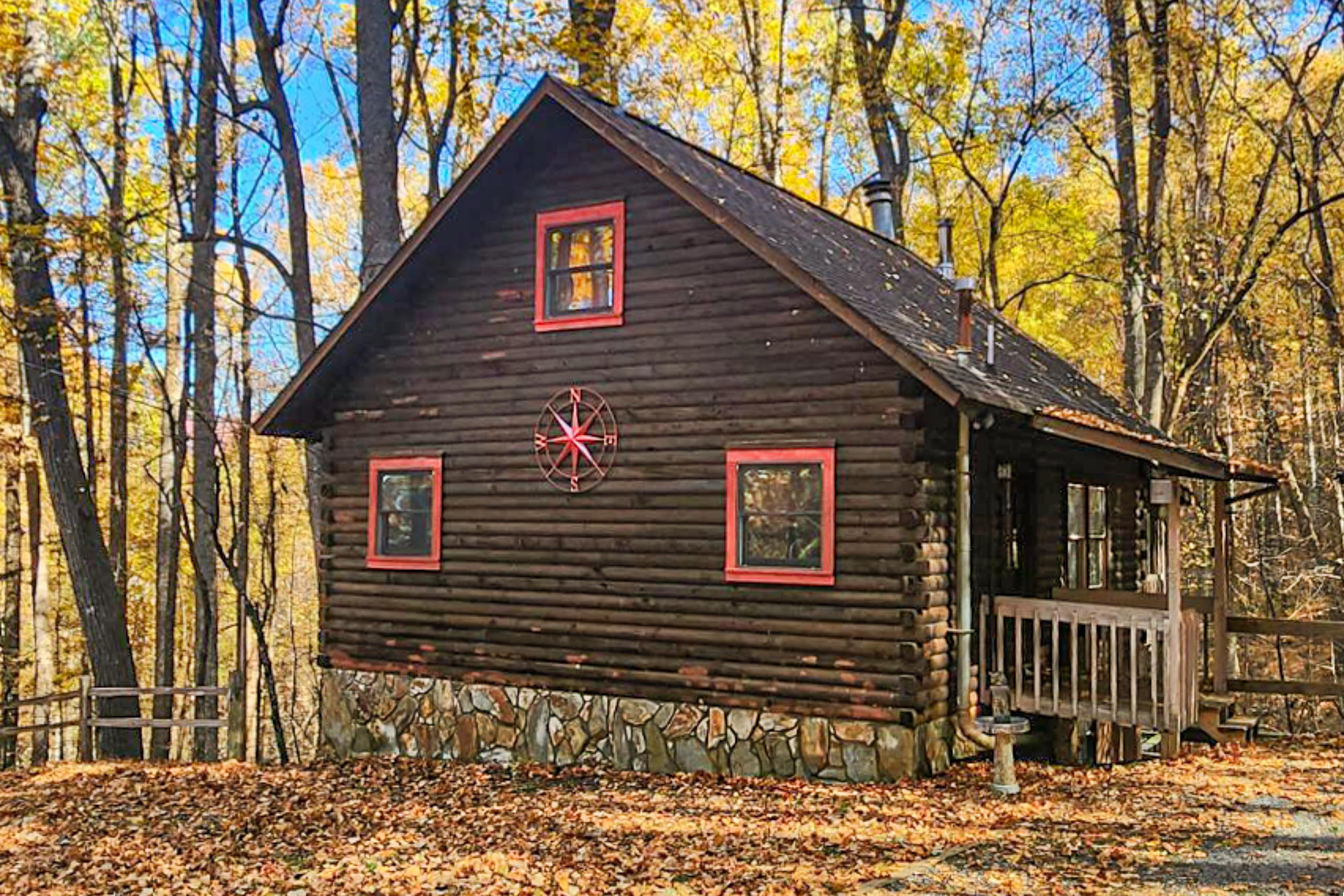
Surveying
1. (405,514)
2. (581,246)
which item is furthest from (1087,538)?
(405,514)

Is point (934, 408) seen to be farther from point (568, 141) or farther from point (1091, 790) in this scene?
point (568, 141)

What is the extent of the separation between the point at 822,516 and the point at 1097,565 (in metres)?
6.08

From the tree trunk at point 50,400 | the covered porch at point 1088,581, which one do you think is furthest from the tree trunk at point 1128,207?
the tree trunk at point 50,400

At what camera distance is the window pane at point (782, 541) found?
10953 mm

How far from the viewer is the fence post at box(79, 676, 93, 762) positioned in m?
14.8

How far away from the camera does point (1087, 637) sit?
1173 centimetres

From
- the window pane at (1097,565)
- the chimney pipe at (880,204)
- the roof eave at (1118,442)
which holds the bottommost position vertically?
the window pane at (1097,565)

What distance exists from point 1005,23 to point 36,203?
722 inches

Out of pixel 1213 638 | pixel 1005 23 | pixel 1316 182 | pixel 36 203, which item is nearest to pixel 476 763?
pixel 1213 638

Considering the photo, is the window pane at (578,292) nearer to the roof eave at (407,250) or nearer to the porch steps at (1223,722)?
the roof eave at (407,250)

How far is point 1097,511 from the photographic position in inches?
595

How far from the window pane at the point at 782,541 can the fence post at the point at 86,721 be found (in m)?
9.13

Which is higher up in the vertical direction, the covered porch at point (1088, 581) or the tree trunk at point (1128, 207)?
the tree trunk at point (1128, 207)

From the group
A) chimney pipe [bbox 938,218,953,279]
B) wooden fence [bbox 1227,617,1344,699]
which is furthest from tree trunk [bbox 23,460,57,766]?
wooden fence [bbox 1227,617,1344,699]
